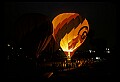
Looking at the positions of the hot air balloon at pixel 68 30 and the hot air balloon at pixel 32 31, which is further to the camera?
the hot air balloon at pixel 68 30

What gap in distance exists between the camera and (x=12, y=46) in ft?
108

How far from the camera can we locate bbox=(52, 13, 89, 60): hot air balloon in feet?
72.8

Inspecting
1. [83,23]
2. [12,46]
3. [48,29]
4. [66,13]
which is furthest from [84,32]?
[12,46]

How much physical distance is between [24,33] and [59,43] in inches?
217

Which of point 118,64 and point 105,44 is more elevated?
point 105,44

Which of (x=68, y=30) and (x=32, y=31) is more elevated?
(x=68, y=30)

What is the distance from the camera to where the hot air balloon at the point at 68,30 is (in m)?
22.2

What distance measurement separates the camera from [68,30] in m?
22.5

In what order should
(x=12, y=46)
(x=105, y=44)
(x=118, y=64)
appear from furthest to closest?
(x=105, y=44)
(x=12, y=46)
(x=118, y=64)

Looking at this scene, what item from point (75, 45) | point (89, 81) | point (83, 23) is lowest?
point (89, 81)

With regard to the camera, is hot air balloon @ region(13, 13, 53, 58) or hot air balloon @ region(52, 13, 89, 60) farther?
hot air balloon @ region(52, 13, 89, 60)

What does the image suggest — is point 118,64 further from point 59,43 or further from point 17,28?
point 59,43

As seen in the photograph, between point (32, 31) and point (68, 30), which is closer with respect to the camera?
point (32, 31)

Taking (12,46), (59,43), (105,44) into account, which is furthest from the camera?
(105,44)
